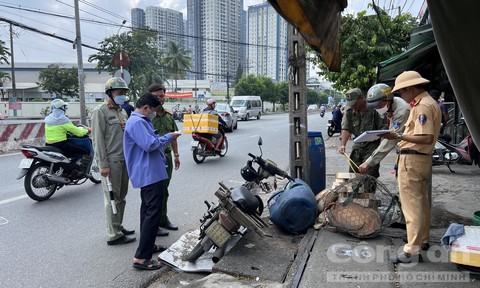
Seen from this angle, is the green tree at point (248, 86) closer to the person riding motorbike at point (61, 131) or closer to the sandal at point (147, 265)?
the person riding motorbike at point (61, 131)

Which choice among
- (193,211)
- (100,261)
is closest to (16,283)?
(100,261)

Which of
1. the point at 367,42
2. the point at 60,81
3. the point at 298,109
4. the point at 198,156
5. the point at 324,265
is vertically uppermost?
the point at 60,81

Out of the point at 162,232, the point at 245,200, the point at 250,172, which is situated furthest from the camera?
the point at 250,172

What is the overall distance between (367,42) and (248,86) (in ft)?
124

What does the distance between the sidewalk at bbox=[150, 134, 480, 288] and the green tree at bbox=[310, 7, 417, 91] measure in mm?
8196

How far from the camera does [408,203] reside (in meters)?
3.38

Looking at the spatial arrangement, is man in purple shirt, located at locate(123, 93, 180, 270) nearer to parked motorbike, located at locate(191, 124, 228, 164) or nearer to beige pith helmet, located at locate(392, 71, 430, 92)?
beige pith helmet, located at locate(392, 71, 430, 92)

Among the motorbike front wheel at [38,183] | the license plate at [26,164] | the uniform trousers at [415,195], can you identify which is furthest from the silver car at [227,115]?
the uniform trousers at [415,195]

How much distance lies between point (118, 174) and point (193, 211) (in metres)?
1.69

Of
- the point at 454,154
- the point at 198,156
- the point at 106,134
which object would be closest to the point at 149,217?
the point at 106,134

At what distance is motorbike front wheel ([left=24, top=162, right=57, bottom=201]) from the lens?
595 centimetres

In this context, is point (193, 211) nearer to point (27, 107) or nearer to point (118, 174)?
point (118, 174)

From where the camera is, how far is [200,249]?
147 inches

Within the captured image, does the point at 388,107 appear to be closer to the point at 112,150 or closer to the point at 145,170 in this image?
the point at 145,170
